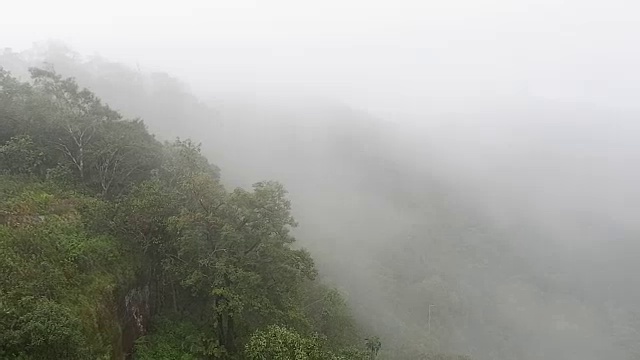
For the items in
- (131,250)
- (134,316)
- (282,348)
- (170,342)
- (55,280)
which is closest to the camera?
(282,348)

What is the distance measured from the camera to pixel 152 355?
77.0 ft

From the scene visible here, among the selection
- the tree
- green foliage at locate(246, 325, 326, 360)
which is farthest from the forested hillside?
the tree

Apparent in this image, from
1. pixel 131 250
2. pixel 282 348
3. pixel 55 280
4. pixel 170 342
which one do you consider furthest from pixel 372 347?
pixel 55 280

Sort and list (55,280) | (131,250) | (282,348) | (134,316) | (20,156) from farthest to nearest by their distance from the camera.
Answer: (20,156) < (131,250) < (134,316) < (55,280) < (282,348)

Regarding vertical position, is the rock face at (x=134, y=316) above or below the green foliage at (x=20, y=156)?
below

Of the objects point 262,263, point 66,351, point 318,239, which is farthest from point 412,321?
point 66,351

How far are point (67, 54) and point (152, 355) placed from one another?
123039 mm

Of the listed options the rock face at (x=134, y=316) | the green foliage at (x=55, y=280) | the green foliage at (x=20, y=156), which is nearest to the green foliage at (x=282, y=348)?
the green foliage at (x=55, y=280)

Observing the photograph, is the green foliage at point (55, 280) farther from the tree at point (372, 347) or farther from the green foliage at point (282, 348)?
the tree at point (372, 347)

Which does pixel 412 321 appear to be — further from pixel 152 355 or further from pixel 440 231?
pixel 152 355

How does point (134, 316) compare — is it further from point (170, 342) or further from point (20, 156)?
point (20, 156)

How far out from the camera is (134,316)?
24.3 m

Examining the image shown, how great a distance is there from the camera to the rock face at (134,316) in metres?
22.9

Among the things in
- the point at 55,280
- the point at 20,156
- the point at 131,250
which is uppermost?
the point at 20,156
